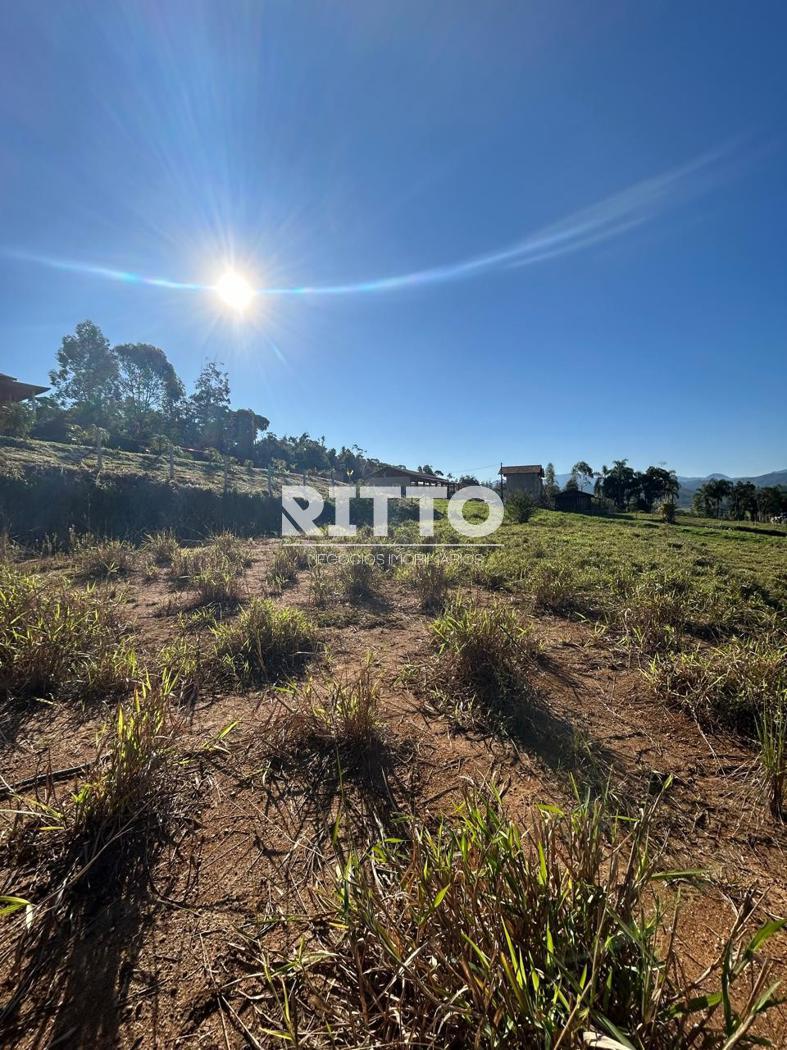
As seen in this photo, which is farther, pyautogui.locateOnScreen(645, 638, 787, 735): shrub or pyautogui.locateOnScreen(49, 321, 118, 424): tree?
pyautogui.locateOnScreen(49, 321, 118, 424): tree

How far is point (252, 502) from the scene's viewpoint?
41.2ft

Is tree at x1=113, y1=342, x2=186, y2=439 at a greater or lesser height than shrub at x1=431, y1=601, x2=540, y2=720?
greater

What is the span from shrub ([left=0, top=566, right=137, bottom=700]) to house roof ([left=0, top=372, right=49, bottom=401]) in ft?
53.4

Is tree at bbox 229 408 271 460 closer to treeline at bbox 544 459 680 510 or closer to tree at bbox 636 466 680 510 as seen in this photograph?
treeline at bbox 544 459 680 510

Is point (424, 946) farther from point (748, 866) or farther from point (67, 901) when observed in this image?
point (748, 866)

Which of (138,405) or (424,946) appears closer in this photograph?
(424,946)

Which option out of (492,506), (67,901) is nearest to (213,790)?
(67,901)

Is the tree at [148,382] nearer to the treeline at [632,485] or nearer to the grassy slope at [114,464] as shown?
the grassy slope at [114,464]

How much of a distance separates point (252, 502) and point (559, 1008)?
12862 millimetres

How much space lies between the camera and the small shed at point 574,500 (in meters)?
37.5

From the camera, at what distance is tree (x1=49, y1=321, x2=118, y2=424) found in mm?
32281

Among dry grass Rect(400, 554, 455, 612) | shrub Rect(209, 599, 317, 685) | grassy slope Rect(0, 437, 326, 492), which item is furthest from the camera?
grassy slope Rect(0, 437, 326, 492)

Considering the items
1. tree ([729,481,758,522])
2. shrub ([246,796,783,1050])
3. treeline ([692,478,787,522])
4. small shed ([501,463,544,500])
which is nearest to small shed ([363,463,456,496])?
small shed ([501,463,544,500])
